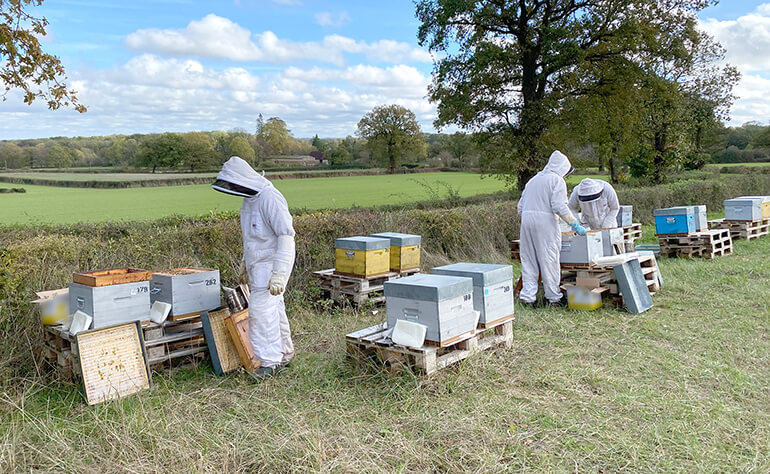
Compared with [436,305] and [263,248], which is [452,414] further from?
[263,248]

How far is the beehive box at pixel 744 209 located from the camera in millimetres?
13086

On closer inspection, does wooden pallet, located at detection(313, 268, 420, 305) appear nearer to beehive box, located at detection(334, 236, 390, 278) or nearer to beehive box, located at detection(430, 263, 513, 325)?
beehive box, located at detection(334, 236, 390, 278)

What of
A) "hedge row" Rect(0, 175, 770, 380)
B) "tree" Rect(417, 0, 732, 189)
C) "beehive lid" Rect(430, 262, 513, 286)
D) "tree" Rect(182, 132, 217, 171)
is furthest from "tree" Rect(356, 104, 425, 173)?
"beehive lid" Rect(430, 262, 513, 286)

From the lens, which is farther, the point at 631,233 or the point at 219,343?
the point at 631,233

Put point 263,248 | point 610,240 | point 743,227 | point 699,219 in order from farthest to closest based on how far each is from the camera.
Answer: point 743,227, point 699,219, point 610,240, point 263,248

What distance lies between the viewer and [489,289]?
532cm

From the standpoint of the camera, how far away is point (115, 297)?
190 inches

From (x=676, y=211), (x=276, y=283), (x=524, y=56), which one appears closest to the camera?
(x=276, y=283)

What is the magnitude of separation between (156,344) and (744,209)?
13.8 m

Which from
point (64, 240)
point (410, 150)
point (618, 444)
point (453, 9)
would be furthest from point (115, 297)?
point (410, 150)

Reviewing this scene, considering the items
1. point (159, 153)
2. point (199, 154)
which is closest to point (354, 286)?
point (199, 154)

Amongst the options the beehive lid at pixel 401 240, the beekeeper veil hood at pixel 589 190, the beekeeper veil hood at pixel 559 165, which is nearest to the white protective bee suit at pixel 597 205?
the beekeeper veil hood at pixel 589 190

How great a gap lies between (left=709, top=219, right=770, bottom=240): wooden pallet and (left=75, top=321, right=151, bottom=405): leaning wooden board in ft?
43.3

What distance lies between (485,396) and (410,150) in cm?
5868
